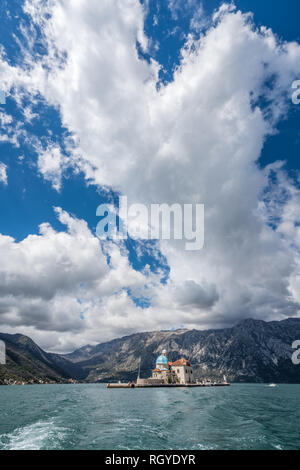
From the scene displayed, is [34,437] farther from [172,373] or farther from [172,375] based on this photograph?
[172,373]

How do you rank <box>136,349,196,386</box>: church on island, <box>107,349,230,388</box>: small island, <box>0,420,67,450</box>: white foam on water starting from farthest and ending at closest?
<box>136,349,196,386</box>: church on island < <box>107,349,230,388</box>: small island < <box>0,420,67,450</box>: white foam on water

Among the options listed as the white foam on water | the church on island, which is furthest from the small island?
the white foam on water

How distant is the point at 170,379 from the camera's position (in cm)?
17300

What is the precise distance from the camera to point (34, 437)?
26.2 metres

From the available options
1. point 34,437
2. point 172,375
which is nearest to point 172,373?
point 172,375

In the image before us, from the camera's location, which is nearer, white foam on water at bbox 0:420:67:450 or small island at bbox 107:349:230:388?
white foam on water at bbox 0:420:67:450

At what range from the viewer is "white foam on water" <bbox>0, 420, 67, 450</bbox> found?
75.9ft

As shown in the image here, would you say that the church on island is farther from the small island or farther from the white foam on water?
the white foam on water

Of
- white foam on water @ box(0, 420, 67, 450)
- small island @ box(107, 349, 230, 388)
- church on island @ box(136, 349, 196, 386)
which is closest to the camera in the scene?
white foam on water @ box(0, 420, 67, 450)

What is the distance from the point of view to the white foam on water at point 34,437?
911 inches

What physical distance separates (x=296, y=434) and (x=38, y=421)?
33544mm
